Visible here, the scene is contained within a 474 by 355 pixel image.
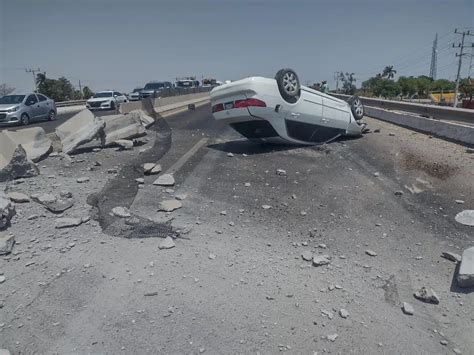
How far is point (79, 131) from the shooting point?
7801 millimetres

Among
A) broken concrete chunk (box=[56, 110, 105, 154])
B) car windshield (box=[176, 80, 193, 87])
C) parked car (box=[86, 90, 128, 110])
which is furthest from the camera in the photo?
car windshield (box=[176, 80, 193, 87])

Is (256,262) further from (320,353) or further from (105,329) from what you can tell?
(105,329)

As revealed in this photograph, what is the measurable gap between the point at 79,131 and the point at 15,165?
97.1 inches

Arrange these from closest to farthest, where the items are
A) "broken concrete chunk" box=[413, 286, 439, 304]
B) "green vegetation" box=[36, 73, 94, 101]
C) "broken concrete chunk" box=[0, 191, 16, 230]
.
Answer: "broken concrete chunk" box=[413, 286, 439, 304]
"broken concrete chunk" box=[0, 191, 16, 230]
"green vegetation" box=[36, 73, 94, 101]

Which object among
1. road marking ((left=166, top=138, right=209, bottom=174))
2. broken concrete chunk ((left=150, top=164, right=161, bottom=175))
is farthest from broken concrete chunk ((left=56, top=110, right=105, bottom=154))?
broken concrete chunk ((left=150, top=164, right=161, bottom=175))

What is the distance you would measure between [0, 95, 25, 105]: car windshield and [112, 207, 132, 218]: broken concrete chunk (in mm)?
16830

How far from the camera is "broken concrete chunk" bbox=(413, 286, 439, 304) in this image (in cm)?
306

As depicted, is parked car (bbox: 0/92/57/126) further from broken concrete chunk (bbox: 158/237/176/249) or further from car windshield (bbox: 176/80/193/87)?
car windshield (bbox: 176/80/193/87)

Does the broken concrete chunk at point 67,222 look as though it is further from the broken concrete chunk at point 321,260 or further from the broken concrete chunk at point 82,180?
the broken concrete chunk at point 321,260

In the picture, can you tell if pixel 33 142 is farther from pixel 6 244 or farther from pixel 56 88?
pixel 56 88

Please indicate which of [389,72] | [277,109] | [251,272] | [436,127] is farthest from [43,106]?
[389,72]

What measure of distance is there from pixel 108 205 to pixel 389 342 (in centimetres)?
377

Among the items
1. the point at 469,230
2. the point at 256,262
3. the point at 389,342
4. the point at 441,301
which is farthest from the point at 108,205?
the point at 469,230

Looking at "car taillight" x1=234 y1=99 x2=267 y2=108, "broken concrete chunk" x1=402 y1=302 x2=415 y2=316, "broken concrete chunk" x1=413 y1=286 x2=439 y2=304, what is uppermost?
"car taillight" x1=234 y1=99 x2=267 y2=108
